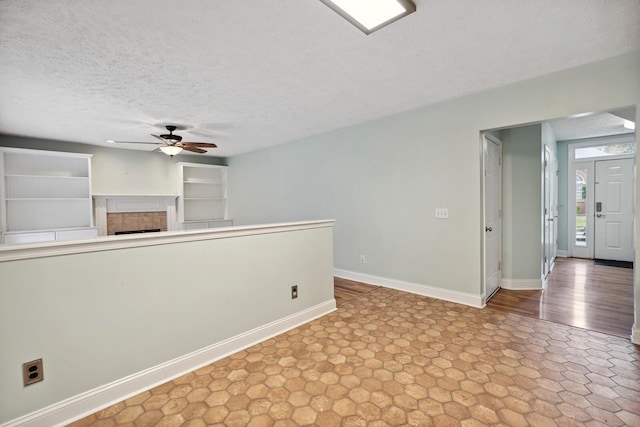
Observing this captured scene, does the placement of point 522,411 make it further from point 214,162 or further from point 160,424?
point 214,162

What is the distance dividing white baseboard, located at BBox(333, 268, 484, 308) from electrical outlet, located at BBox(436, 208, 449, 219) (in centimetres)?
90

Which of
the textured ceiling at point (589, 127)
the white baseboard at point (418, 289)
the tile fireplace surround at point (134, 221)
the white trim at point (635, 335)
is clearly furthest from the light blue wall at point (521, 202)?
the tile fireplace surround at point (134, 221)

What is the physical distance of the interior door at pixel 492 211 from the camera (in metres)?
3.42

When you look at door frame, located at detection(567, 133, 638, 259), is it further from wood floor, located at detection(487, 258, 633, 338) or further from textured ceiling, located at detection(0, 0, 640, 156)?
textured ceiling, located at detection(0, 0, 640, 156)

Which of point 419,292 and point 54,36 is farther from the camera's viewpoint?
point 419,292

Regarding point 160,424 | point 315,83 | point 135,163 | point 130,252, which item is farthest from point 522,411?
point 135,163


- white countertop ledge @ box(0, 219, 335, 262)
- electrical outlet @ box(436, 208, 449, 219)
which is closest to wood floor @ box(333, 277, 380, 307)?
electrical outlet @ box(436, 208, 449, 219)

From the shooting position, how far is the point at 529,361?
85.1 inches

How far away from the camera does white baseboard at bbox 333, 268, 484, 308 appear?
3283 mm

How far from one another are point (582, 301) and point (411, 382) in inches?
112

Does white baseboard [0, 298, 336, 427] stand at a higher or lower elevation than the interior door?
lower

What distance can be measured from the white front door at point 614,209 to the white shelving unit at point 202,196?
25.9ft

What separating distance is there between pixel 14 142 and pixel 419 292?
673cm

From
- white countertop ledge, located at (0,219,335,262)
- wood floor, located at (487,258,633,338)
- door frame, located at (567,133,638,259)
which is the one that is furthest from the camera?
door frame, located at (567,133,638,259)
